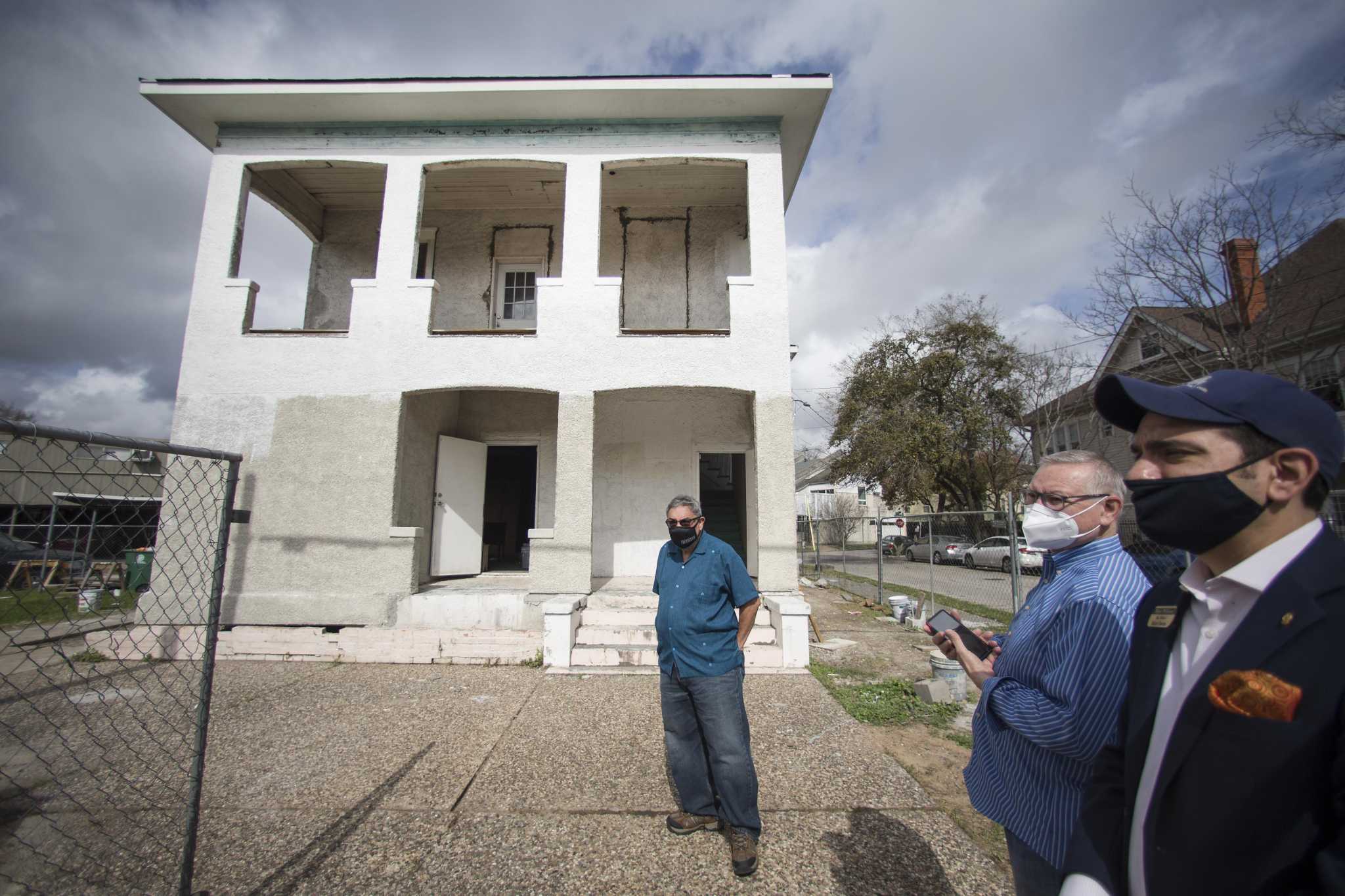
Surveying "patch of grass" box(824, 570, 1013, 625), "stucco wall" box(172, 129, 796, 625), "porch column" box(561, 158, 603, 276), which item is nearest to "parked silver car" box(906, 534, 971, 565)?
"patch of grass" box(824, 570, 1013, 625)

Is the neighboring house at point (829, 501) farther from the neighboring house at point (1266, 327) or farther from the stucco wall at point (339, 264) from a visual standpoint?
the stucco wall at point (339, 264)

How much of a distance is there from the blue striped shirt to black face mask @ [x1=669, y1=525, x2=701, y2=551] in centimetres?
187

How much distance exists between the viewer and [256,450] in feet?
25.3

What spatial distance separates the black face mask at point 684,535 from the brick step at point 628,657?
12.0 feet

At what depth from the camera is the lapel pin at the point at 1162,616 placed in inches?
48.4

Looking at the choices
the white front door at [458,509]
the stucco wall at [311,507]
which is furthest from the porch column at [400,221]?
the white front door at [458,509]

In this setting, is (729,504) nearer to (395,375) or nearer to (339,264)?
(395,375)

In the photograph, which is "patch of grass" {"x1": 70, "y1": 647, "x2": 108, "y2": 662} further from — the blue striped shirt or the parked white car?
the parked white car

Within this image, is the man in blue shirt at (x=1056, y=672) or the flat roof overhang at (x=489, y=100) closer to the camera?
the man in blue shirt at (x=1056, y=672)

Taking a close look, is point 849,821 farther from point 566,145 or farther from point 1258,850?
point 566,145

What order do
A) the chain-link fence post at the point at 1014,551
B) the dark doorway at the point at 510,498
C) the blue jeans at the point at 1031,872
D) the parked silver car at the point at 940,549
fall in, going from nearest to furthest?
the blue jeans at the point at 1031,872, the chain-link fence post at the point at 1014,551, the dark doorway at the point at 510,498, the parked silver car at the point at 940,549

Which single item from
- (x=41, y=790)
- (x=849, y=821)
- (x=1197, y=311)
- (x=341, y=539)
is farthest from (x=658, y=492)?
(x=1197, y=311)

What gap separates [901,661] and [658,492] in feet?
14.8

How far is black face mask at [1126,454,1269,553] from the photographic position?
1159 mm
